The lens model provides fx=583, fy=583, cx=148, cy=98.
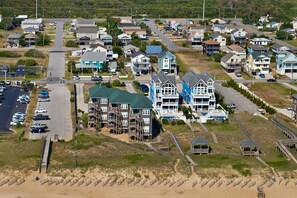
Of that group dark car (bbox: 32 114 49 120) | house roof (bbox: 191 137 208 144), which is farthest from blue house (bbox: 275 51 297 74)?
dark car (bbox: 32 114 49 120)

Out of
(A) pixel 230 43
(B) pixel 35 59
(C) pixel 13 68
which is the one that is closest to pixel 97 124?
(C) pixel 13 68

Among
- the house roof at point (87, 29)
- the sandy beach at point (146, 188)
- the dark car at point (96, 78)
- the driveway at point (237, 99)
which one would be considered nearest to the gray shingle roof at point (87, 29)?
the house roof at point (87, 29)

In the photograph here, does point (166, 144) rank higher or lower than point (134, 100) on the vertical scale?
lower

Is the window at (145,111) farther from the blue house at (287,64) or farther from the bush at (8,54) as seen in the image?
the bush at (8,54)

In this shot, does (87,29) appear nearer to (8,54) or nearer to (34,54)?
(34,54)

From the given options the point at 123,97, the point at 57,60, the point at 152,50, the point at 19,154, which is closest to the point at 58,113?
the point at 123,97

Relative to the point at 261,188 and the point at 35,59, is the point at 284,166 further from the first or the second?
the point at 35,59
